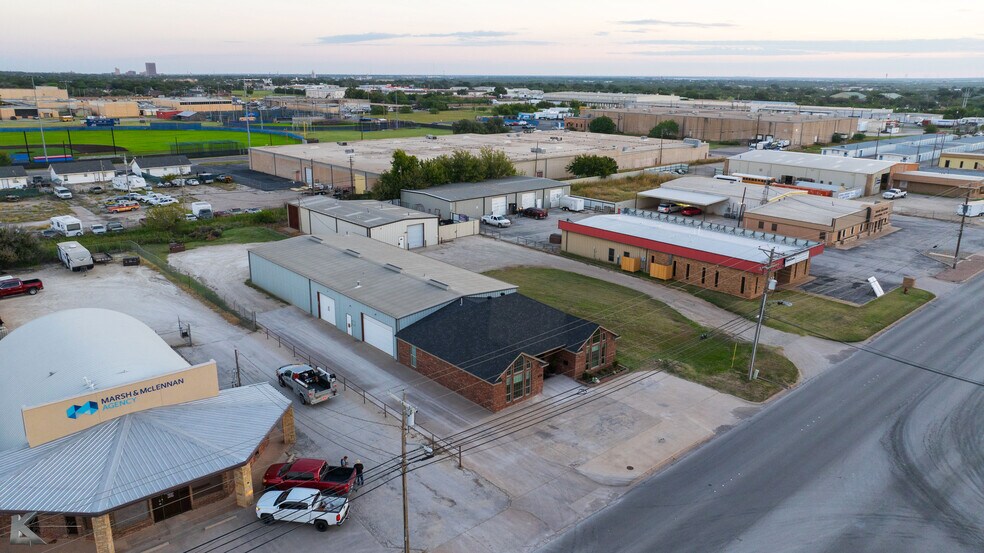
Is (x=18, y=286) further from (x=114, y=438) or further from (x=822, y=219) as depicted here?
(x=822, y=219)

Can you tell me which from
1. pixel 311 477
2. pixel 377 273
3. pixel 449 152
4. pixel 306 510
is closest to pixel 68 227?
pixel 377 273

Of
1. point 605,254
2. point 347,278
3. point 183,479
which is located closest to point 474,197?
point 605,254

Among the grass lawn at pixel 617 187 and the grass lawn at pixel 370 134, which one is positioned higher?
the grass lawn at pixel 370 134

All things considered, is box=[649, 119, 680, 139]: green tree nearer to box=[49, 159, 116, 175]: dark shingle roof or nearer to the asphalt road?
box=[49, 159, 116, 175]: dark shingle roof

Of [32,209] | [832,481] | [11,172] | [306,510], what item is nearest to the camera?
[306,510]

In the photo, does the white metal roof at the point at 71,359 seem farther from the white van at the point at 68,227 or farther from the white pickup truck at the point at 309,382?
the white van at the point at 68,227

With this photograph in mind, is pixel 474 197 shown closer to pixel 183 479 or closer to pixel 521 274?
pixel 521 274

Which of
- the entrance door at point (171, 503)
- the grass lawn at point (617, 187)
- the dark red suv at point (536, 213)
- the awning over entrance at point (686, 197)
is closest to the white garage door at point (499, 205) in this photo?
the dark red suv at point (536, 213)
